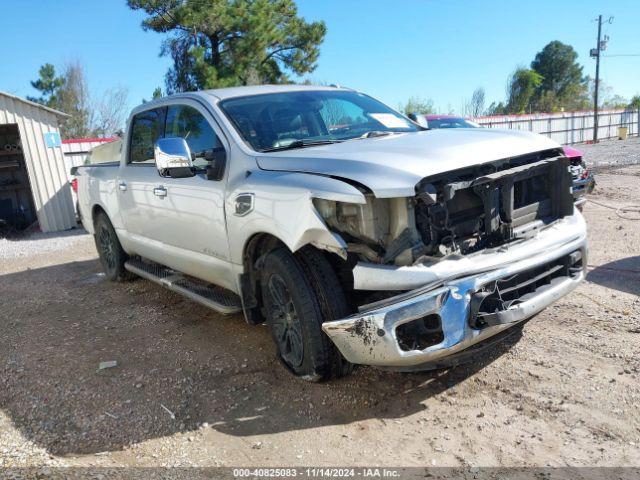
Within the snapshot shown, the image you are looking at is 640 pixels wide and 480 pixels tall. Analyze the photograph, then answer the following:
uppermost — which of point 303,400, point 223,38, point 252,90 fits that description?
point 223,38

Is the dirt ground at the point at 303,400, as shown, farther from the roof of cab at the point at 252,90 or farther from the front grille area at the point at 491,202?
the roof of cab at the point at 252,90

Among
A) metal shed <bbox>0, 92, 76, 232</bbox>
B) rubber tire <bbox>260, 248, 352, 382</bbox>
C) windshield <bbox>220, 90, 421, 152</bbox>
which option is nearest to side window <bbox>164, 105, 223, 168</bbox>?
windshield <bbox>220, 90, 421, 152</bbox>

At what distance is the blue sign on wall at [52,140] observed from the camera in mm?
11805

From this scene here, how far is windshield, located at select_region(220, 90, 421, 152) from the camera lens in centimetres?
389

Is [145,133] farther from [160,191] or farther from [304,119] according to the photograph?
[304,119]

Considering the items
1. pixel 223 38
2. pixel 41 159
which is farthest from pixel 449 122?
pixel 223 38

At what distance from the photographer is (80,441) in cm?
314

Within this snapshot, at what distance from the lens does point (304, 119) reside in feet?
13.6

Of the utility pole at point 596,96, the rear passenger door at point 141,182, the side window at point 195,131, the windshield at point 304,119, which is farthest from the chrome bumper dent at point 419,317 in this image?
the utility pole at point 596,96

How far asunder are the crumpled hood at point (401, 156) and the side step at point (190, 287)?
1.16 metres

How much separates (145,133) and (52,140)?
7842 mm

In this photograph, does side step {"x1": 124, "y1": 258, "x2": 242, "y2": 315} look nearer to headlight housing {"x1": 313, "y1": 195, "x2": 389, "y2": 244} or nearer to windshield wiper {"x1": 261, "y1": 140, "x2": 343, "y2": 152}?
windshield wiper {"x1": 261, "y1": 140, "x2": 343, "y2": 152}

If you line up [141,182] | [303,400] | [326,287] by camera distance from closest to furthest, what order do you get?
[326,287] < [303,400] < [141,182]

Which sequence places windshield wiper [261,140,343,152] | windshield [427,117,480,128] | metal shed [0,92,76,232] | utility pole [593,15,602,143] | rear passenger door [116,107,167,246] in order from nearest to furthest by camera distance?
windshield wiper [261,140,343,152], rear passenger door [116,107,167,246], windshield [427,117,480,128], metal shed [0,92,76,232], utility pole [593,15,602,143]
